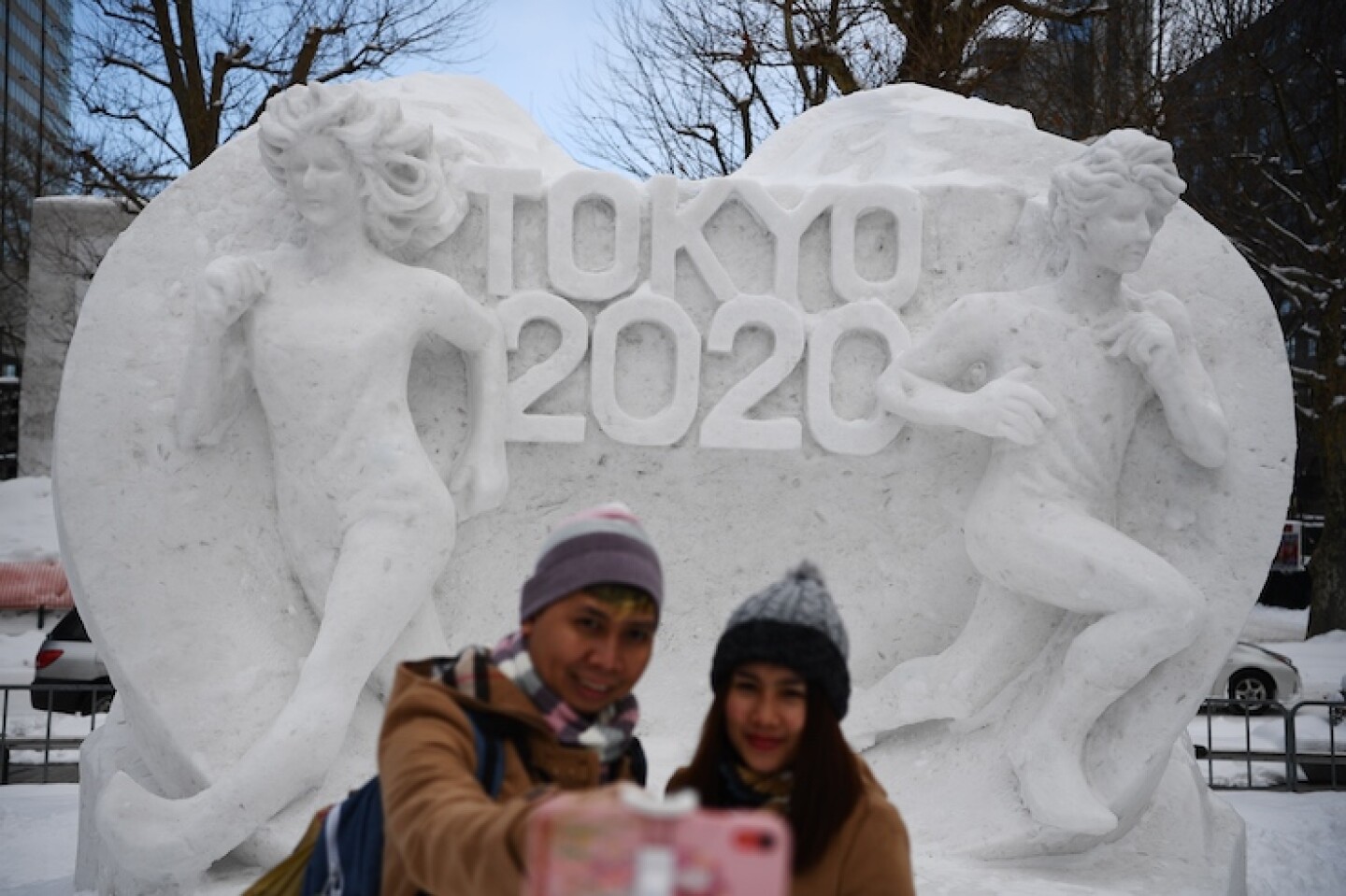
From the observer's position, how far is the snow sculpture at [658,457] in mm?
4102

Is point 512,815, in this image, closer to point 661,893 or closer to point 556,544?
point 661,893

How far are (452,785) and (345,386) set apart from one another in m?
2.66

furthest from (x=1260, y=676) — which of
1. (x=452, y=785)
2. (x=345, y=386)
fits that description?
(x=452, y=785)

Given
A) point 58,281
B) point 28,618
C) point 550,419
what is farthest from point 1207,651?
point 58,281

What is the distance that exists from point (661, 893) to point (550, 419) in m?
3.32

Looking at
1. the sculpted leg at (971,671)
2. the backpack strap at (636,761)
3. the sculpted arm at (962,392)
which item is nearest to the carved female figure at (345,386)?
the sculpted arm at (962,392)

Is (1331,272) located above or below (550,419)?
above

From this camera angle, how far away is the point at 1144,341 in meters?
4.23

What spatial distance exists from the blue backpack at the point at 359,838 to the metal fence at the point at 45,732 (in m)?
5.30

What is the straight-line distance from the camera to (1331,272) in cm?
1278

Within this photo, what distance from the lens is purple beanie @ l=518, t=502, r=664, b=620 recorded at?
177cm

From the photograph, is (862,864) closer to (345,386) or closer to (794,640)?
(794,640)

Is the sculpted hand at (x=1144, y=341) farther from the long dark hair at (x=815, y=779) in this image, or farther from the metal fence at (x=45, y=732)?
the metal fence at (x=45, y=732)

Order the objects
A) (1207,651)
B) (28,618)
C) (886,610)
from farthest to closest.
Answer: (28,618) < (886,610) < (1207,651)
